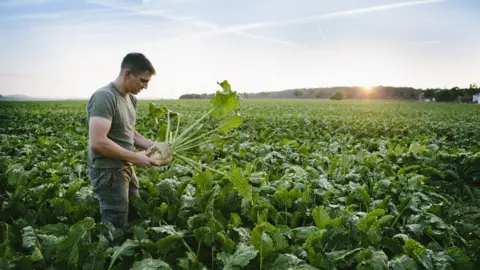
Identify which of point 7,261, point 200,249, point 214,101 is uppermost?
point 214,101

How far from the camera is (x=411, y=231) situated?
3.20 m

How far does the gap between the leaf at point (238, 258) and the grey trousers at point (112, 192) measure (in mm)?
1231

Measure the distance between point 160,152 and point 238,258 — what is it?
123cm

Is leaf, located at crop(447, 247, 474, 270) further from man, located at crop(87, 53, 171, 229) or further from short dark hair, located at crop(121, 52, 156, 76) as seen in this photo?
short dark hair, located at crop(121, 52, 156, 76)

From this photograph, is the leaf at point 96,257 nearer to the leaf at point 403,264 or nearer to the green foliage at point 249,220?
the green foliage at point 249,220

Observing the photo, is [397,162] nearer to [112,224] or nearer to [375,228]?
[375,228]

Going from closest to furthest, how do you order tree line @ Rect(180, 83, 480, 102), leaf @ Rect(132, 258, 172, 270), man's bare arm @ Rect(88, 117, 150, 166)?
leaf @ Rect(132, 258, 172, 270) < man's bare arm @ Rect(88, 117, 150, 166) < tree line @ Rect(180, 83, 480, 102)

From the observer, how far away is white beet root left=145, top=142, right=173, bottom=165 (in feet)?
10.1

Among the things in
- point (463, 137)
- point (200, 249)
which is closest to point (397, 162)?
point (200, 249)

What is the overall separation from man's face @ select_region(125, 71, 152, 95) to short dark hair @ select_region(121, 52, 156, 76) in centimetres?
4

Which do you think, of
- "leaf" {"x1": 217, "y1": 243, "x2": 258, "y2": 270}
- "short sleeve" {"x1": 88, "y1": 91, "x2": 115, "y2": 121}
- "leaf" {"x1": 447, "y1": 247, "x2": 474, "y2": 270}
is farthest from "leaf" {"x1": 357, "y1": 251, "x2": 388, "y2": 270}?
"short sleeve" {"x1": 88, "y1": 91, "x2": 115, "y2": 121}

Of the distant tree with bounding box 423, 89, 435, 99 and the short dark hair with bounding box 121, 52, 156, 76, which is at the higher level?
the distant tree with bounding box 423, 89, 435, 99

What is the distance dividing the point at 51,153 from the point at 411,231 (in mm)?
6401

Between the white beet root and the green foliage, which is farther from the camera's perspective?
the white beet root
